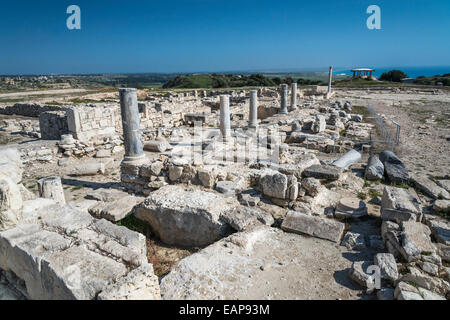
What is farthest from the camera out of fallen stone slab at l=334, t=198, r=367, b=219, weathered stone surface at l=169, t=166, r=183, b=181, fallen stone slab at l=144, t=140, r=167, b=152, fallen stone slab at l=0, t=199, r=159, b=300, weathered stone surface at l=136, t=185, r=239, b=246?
fallen stone slab at l=144, t=140, r=167, b=152

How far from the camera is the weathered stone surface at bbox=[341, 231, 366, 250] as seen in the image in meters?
4.57

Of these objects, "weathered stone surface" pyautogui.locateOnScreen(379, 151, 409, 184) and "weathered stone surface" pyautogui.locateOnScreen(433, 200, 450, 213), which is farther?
"weathered stone surface" pyautogui.locateOnScreen(379, 151, 409, 184)

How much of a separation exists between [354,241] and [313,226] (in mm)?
684

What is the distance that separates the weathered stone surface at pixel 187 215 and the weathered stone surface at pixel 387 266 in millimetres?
2524

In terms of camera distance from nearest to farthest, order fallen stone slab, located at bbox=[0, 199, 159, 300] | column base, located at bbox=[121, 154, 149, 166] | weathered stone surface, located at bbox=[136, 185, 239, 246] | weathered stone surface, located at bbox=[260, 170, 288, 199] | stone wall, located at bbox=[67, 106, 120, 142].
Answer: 1. fallen stone slab, located at bbox=[0, 199, 159, 300]
2. weathered stone surface, located at bbox=[136, 185, 239, 246]
3. weathered stone surface, located at bbox=[260, 170, 288, 199]
4. column base, located at bbox=[121, 154, 149, 166]
5. stone wall, located at bbox=[67, 106, 120, 142]

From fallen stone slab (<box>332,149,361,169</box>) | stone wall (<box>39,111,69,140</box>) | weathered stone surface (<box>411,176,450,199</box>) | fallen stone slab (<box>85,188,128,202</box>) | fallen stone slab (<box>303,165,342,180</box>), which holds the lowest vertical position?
fallen stone slab (<box>85,188,128,202</box>)

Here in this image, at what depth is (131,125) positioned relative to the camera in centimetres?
802

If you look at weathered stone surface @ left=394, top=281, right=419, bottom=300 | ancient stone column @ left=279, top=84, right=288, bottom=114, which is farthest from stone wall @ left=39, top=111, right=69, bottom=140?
weathered stone surface @ left=394, top=281, right=419, bottom=300

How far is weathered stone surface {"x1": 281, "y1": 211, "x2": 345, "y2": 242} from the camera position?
480 cm

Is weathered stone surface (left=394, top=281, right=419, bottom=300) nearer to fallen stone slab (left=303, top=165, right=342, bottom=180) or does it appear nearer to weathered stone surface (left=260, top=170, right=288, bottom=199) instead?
weathered stone surface (left=260, top=170, right=288, bottom=199)

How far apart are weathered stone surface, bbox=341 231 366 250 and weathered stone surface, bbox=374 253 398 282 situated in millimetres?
621

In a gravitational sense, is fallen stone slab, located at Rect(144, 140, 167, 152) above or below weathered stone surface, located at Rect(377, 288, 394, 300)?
above

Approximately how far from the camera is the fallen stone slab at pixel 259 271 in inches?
139
